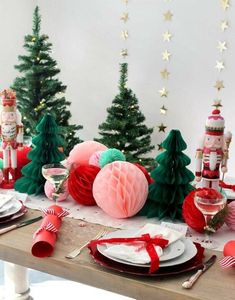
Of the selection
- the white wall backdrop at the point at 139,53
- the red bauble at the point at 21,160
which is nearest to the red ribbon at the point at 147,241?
the red bauble at the point at 21,160

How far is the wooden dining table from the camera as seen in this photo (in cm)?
95

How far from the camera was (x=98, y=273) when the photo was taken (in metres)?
1.03

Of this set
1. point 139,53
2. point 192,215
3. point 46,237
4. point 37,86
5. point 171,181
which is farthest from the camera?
point 139,53

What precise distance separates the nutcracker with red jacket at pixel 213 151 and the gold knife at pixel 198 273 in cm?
30

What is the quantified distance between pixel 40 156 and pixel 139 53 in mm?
2261

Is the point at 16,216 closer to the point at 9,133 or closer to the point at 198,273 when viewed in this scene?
the point at 9,133

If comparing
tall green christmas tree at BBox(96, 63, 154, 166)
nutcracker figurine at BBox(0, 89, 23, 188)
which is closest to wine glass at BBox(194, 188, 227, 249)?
nutcracker figurine at BBox(0, 89, 23, 188)

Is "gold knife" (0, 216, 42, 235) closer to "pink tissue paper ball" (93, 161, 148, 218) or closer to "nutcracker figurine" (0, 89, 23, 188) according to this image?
"pink tissue paper ball" (93, 161, 148, 218)

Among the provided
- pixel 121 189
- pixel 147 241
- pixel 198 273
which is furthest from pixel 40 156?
pixel 198 273

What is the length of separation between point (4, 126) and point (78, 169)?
1.00ft

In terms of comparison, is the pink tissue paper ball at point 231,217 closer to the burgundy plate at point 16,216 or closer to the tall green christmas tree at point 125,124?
the burgundy plate at point 16,216

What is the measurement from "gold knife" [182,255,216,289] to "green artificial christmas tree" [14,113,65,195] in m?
0.67

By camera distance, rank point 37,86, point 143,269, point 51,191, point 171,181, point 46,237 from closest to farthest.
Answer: point 143,269 → point 46,237 → point 171,181 → point 51,191 → point 37,86

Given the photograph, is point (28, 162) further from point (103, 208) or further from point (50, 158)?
point (103, 208)
